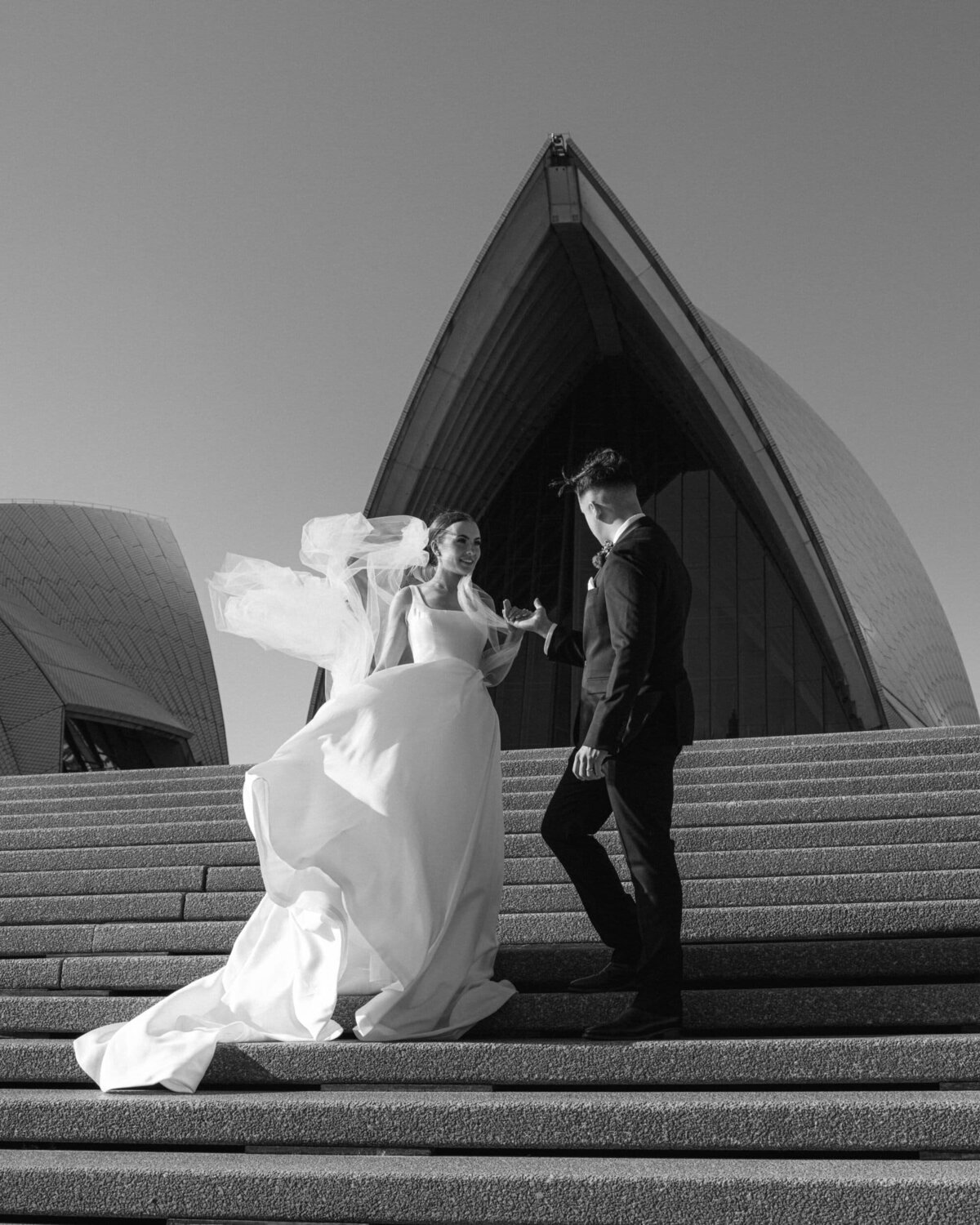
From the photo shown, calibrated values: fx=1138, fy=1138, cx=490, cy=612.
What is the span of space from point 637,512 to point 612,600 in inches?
12.9

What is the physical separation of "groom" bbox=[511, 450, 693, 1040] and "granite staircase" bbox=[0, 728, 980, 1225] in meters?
0.18

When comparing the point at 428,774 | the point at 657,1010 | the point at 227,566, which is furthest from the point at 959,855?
the point at 227,566

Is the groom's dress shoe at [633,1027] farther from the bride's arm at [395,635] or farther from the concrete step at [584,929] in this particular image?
the bride's arm at [395,635]

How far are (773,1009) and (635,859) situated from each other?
1.76ft

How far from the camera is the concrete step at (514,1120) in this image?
238 cm

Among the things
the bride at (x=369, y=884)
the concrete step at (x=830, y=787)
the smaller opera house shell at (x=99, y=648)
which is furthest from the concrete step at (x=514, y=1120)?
the smaller opera house shell at (x=99, y=648)

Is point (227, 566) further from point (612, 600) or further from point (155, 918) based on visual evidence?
point (612, 600)

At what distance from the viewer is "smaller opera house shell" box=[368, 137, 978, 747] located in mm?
14555

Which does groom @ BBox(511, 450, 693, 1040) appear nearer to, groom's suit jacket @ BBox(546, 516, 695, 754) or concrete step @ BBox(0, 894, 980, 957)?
groom's suit jacket @ BBox(546, 516, 695, 754)

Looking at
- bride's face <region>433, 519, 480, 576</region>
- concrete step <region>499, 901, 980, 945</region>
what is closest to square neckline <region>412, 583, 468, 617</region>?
bride's face <region>433, 519, 480, 576</region>

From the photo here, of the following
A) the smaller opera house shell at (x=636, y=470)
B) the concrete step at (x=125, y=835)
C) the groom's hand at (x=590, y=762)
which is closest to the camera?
the groom's hand at (x=590, y=762)

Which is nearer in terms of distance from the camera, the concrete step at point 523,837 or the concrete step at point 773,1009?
the concrete step at point 773,1009

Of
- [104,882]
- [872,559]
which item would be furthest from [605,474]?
[872,559]

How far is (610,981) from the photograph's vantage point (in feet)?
10.7
